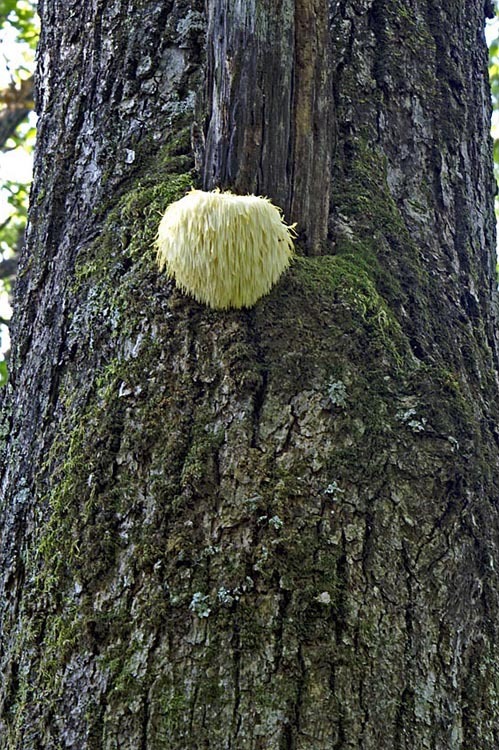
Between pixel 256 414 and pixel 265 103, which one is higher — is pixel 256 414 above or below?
below

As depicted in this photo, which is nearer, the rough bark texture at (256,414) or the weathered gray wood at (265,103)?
the rough bark texture at (256,414)

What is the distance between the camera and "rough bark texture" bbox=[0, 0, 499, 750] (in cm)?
157

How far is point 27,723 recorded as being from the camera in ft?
5.40

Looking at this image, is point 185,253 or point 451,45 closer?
point 185,253

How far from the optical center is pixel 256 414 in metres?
1.75

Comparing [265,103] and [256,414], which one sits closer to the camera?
[256,414]

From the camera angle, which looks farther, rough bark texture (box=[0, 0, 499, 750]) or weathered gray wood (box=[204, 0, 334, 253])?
weathered gray wood (box=[204, 0, 334, 253])

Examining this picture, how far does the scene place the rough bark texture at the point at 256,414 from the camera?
157cm

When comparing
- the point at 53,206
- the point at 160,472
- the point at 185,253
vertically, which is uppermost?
the point at 53,206

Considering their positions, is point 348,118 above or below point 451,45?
below

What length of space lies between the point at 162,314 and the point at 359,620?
87 centimetres

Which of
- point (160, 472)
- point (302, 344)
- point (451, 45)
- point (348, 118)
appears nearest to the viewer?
point (160, 472)

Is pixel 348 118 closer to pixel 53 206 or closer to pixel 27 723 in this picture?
pixel 53 206

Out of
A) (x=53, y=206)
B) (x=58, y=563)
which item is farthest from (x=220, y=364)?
(x=53, y=206)
